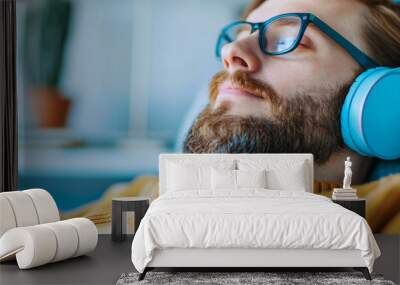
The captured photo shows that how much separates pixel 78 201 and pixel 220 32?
7.80 ft

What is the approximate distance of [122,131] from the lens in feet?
20.7

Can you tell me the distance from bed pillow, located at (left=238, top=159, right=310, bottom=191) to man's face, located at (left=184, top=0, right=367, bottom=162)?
1.12 ft

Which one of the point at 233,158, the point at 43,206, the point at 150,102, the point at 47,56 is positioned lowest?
the point at 43,206

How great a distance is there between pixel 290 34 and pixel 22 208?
10.2 feet

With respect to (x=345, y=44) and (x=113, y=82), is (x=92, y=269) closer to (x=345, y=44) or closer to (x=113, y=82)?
(x=113, y=82)

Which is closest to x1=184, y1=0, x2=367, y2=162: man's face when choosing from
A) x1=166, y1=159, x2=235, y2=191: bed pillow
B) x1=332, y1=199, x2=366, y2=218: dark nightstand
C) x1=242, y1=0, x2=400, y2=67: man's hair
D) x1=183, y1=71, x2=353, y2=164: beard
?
x1=183, y1=71, x2=353, y2=164: beard

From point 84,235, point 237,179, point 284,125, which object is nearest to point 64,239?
point 84,235

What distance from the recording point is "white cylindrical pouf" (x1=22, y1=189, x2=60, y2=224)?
4934 mm

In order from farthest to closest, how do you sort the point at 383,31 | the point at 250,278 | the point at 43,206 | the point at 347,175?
the point at 383,31 < the point at 347,175 < the point at 43,206 < the point at 250,278

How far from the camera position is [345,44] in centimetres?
592

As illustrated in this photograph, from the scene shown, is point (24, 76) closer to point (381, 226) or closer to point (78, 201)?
point (78, 201)

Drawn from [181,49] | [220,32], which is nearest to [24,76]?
[181,49]

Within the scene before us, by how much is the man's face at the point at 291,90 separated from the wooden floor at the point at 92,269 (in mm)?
1393

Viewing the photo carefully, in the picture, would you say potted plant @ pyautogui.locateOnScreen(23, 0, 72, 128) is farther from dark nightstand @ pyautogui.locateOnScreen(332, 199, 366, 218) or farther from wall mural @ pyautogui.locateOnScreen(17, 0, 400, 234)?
dark nightstand @ pyautogui.locateOnScreen(332, 199, 366, 218)
